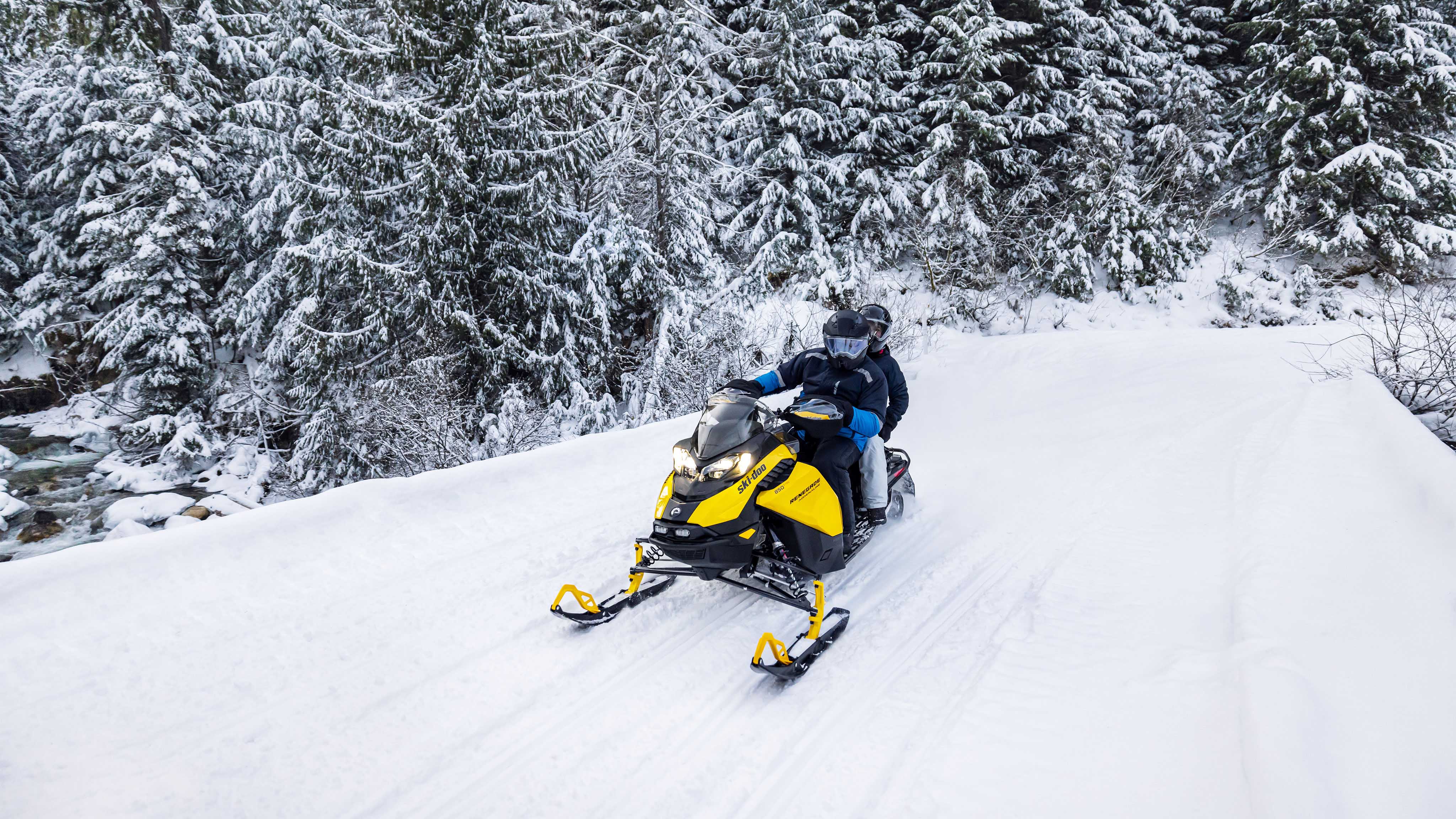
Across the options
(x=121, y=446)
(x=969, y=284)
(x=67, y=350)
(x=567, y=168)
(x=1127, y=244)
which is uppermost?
(x=567, y=168)

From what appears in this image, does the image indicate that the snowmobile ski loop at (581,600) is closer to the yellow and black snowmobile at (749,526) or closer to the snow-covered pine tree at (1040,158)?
the yellow and black snowmobile at (749,526)

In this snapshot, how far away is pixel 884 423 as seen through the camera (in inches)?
185

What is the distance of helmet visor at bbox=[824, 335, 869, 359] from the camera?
13.6 ft

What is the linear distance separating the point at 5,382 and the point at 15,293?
84.4 inches

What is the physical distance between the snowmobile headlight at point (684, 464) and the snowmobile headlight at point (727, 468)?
0.05 m

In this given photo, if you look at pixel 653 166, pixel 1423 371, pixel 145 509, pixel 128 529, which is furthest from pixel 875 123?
pixel 145 509

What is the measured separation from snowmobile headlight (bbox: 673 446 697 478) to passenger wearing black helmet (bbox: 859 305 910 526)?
52.0 inches

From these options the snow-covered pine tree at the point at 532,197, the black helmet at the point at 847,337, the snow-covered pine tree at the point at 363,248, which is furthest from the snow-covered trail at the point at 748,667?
the snow-covered pine tree at the point at 363,248

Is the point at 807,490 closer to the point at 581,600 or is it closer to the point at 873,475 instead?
the point at 873,475

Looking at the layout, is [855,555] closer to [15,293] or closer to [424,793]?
[424,793]

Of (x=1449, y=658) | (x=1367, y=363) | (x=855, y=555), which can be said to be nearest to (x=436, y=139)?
(x=855, y=555)

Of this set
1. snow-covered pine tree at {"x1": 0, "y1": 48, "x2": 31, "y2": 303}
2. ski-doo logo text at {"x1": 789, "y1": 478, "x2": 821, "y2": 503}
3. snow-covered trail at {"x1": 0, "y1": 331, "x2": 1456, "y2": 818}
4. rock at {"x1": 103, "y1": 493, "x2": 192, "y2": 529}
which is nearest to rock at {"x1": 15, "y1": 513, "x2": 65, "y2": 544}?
rock at {"x1": 103, "y1": 493, "x2": 192, "y2": 529}

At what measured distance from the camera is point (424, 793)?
2434 millimetres

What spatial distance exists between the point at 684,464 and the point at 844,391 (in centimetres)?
129
